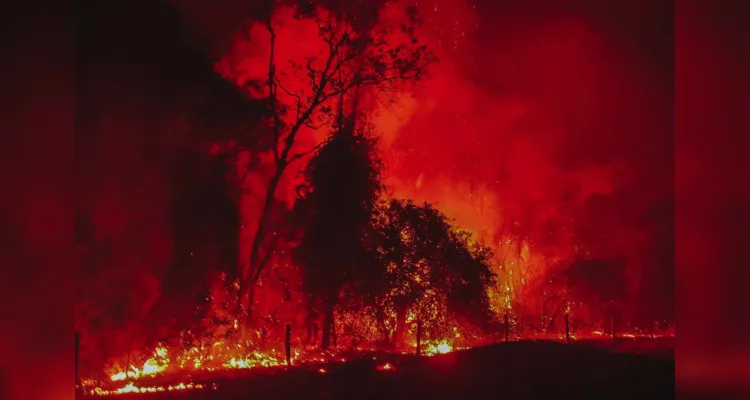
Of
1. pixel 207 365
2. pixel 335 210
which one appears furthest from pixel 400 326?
pixel 207 365

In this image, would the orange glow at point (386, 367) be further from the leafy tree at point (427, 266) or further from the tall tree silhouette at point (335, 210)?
the tall tree silhouette at point (335, 210)

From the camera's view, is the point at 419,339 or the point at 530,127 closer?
the point at 419,339

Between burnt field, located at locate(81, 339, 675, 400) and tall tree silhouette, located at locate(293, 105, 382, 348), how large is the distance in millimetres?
397

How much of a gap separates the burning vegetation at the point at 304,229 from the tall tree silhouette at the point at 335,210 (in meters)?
0.01

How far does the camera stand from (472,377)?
13.8 feet

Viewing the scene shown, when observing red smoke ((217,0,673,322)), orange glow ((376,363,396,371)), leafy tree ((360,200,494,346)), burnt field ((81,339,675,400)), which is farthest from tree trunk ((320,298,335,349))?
red smoke ((217,0,673,322))

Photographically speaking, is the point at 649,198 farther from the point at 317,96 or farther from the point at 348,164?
the point at 317,96

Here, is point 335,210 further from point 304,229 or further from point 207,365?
Result: point 207,365

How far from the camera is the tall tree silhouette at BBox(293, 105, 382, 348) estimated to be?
4234 mm

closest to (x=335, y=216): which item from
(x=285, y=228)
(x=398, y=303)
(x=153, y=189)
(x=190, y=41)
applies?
(x=285, y=228)

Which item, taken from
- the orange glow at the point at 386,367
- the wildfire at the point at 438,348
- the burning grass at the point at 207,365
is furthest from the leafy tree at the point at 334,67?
the wildfire at the point at 438,348

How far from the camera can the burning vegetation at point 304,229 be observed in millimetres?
4219

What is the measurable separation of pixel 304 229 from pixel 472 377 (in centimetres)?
152

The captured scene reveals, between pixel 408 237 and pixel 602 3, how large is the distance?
83.9 inches
